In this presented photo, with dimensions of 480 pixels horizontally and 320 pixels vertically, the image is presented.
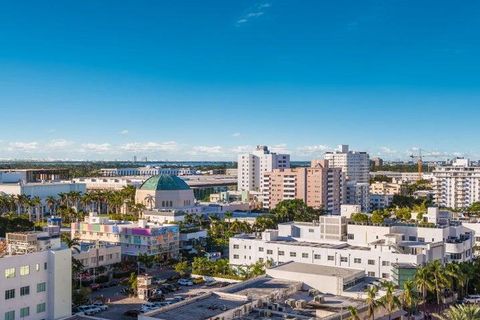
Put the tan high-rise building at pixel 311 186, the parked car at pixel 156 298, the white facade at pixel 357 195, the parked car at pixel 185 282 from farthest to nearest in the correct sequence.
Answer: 1. the white facade at pixel 357 195
2. the tan high-rise building at pixel 311 186
3. the parked car at pixel 185 282
4. the parked car at pixel 156 298

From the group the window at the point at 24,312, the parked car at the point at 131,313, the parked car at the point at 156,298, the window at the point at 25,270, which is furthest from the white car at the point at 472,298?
the window at the point at 25,270

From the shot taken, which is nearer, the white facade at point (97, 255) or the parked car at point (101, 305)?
the parked car at point (101, 305)

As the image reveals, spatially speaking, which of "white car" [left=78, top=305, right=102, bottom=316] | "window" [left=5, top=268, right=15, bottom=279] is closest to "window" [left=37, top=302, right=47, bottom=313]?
"window" [left=5, top=268, right=15, bottom=279]

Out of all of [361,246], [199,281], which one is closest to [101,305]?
[199,281]

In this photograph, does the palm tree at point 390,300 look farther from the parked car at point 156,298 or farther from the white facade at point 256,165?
the white facade at point 256,165

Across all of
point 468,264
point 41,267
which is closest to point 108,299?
point 41,267

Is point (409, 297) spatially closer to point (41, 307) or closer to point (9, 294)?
point (41, 307)

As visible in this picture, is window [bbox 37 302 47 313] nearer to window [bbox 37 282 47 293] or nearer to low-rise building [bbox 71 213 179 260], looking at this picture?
window [bbox 37 282 47 293]

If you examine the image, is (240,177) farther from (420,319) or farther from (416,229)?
(420,319)
